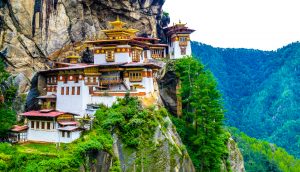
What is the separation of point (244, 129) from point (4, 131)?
145 metres

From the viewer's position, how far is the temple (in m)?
45.4

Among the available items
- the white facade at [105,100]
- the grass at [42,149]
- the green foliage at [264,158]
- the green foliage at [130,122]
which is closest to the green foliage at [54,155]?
the grass at [42,149]

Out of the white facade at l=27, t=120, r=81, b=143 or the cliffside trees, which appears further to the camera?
the cliffside trees

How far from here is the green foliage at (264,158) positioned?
110188 millimetres

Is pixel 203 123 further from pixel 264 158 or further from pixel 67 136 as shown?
pixel 264 158

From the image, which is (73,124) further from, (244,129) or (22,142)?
(244,129)

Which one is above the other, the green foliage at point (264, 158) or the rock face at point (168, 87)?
the rock face at point (168, 87)

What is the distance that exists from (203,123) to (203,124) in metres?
0.24

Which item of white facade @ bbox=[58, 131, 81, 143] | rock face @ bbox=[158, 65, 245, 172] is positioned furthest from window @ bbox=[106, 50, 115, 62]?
white facade @ bbox=[58, 131, 81, 143]

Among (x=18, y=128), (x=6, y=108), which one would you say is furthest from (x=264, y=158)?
(x=18, y=128)

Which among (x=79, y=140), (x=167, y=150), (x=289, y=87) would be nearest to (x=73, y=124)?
(x=79, y=140)

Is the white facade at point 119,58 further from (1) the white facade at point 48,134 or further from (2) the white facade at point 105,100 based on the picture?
(1) the white facade at point 48,134

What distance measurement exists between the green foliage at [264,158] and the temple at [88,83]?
59820 mm

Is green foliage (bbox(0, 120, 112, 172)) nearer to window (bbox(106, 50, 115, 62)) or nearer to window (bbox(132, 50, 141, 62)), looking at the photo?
window (bbox(106, 50, 115, 62))
